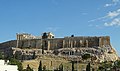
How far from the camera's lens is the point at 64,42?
9006cm

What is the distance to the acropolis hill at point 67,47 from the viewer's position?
8362cm

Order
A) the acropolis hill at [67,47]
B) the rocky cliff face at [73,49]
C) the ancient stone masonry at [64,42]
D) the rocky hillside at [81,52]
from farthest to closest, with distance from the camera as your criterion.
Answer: the ancient stone masonry at [64,42], the acropolis hill at [67,47], the rocky cliff face at [73,49], the rocky hillside at [81,52]

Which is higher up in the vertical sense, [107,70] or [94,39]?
[94,39]

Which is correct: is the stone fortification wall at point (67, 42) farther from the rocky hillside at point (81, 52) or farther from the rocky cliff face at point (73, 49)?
the rocky hillside at point (81, 52)

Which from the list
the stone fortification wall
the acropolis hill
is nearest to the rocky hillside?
the acropolis hill

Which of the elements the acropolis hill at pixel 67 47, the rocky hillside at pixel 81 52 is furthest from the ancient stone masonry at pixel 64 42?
the rocky hillside at pixel 81 52

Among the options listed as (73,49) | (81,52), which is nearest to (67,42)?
(73,49)

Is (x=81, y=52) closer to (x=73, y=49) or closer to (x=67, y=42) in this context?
(x=73, y=49)

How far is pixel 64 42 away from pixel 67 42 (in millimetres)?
807

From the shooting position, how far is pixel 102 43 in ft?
282

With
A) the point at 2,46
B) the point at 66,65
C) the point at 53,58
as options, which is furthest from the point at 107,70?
the point at 2,46

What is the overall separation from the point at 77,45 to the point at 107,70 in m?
21.7

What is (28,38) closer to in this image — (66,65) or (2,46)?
(2,46)

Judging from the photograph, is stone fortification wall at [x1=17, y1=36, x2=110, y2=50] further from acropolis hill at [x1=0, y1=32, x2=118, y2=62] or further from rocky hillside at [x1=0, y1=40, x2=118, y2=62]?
rocky hillside at [x1=0, y1=40, x2=118, y2=62]
